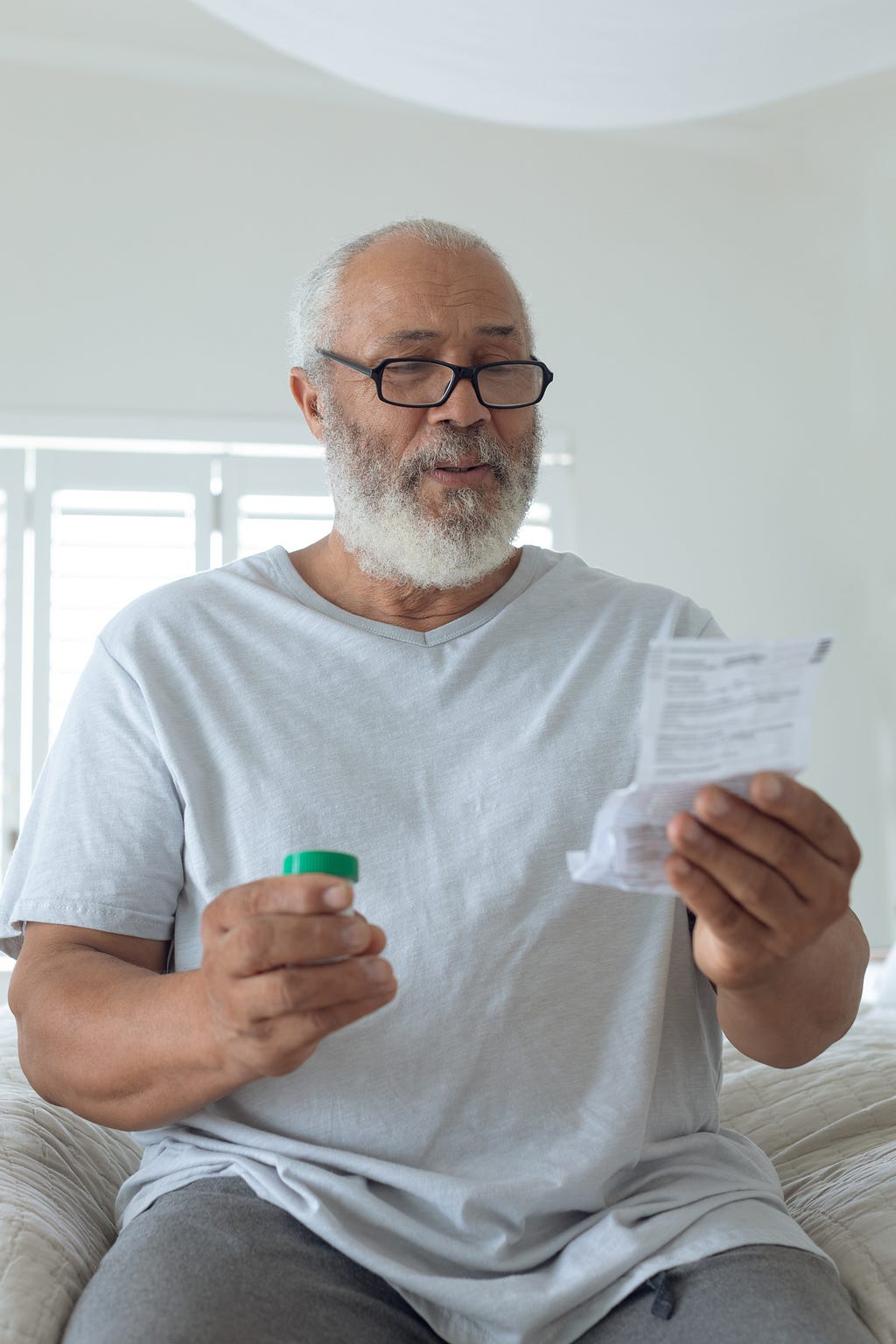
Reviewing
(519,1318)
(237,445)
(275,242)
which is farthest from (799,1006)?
(275,242)

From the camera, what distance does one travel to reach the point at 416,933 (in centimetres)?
105

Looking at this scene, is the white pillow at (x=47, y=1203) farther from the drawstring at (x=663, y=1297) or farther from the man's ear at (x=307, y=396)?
the man's ear at (x=307, y=396)

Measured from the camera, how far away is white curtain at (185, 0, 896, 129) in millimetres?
1271

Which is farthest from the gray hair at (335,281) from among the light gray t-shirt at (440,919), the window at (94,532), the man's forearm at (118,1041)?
the window at (94,532)

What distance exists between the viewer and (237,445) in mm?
3514

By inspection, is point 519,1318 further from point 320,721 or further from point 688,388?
point 688,388

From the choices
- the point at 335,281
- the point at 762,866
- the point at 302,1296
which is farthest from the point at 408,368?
the point at 302,1296

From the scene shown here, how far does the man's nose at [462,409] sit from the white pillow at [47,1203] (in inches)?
30.5

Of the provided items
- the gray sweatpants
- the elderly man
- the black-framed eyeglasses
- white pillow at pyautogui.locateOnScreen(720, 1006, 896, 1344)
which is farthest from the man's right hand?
the black-framed eyeglasses

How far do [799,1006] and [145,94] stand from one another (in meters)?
3.35

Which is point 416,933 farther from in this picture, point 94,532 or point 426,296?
point 94,532

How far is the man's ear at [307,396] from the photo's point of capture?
138cm

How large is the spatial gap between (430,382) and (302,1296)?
80 cm

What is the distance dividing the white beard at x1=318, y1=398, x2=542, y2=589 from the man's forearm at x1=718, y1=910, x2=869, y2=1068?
1.53 feet
